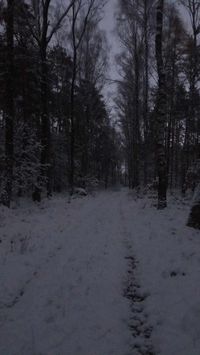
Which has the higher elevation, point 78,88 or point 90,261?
point 78,88

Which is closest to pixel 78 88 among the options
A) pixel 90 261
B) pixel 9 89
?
pixel 9 89

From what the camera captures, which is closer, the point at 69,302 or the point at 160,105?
the point at 69,302

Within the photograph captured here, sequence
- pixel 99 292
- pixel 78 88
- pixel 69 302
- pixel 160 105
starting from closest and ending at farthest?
pixel 69 302 < pixel 99 292 < pixel 160 105 < pixel 78 88

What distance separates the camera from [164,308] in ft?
15.4

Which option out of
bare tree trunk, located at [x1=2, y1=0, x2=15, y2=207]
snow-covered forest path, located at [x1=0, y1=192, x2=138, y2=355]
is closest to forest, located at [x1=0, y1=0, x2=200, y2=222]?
bare tree trunk, located at [x1=2, y1=0, x2=15, y2=207]

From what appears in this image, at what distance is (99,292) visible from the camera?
5250 mm

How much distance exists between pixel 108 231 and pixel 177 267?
13.1 feet

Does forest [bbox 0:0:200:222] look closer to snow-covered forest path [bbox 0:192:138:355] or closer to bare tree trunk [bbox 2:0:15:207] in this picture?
bare tree trunk [bbox 2:0:15:207]

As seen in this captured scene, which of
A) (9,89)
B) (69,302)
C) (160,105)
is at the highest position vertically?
(9,89)

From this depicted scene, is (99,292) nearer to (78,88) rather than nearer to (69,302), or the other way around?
(69,302)

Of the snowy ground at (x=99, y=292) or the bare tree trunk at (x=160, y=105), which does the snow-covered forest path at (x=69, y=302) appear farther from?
the bare tree trunk at (x=160, y=105)

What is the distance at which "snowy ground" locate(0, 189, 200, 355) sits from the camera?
3836 millimetres

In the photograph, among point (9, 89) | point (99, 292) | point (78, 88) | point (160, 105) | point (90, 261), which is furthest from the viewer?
point (78, 88)

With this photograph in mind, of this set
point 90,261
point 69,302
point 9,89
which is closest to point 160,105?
point 9,89
